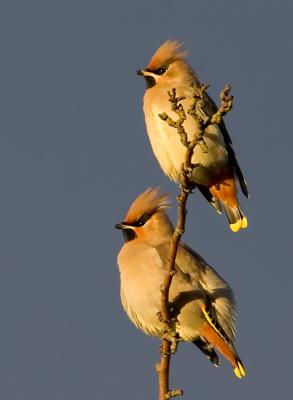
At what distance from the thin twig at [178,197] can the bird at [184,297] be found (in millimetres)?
431

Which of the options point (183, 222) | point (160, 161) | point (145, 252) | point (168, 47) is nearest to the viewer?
point (183, 222)

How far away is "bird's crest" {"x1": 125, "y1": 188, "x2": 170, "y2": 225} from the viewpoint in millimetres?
6113

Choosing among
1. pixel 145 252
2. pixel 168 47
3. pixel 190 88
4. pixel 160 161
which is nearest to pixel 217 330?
pixel 145 252

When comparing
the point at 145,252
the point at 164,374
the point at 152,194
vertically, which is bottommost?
the point at 164,374

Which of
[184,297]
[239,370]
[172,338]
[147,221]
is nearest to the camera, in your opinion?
[172,338]

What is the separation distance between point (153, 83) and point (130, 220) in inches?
50.3

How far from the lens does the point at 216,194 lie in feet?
22.6

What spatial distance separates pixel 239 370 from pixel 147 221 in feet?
4.19

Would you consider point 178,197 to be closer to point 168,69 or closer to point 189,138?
point 189,138

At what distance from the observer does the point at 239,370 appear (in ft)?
17.1

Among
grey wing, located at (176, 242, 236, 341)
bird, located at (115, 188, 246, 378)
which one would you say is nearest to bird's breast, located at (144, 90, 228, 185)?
bird, located at (115, 188, 246, 378)

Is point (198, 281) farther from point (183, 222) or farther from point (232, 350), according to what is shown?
point (183, 222)

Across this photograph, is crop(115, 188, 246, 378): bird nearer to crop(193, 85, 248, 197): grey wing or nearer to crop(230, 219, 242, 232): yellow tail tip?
crop(230, 219, 242, 232): yellow tail tip

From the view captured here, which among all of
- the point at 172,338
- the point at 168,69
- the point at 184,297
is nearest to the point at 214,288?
the point at 184,297
